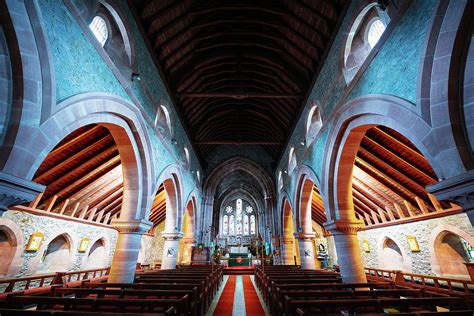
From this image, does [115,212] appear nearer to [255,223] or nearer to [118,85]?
[118,85]

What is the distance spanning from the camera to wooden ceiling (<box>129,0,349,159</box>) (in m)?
6.60

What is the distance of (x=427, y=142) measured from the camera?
10.7 ft

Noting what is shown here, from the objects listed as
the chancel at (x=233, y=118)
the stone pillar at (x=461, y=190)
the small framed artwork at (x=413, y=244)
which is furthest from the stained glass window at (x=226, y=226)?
the stone pillar at (x=461, y=190)

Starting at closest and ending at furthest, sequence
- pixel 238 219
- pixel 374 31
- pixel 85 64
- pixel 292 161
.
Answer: pixel 85 64, pixel 374 31, pixel 292 161, pixel 238 219

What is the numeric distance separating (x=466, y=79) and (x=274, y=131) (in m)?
11.1

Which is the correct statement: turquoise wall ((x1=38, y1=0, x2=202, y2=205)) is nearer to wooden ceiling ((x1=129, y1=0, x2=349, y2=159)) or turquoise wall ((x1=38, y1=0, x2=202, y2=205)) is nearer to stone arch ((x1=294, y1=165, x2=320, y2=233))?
wooden ceiling ((x1=129, y1=0, x2=349, y2=159))

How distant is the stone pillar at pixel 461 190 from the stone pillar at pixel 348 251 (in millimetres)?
3589

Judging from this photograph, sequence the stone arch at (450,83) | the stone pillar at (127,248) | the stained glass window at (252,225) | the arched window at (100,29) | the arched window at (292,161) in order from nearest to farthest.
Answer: the stone arch at (450,83) → the arched window at (100,29) → the stone pillar at (127,248) → the arched window at (292,161) → the stained glass window at (252,225)

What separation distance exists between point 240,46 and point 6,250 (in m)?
11.2

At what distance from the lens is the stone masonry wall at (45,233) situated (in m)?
7.65

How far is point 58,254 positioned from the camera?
381 inches

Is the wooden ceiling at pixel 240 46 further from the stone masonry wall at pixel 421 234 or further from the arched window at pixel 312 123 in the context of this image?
the stone masonry wall at pixel 421 234

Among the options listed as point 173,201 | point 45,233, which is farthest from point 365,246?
point 45,233

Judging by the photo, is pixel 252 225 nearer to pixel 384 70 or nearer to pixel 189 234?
pixel 189 234
